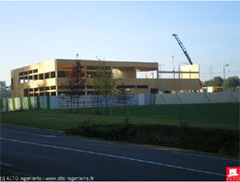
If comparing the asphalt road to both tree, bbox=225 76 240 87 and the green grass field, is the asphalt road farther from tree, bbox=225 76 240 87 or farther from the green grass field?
tree, bbox=225 76 240 87

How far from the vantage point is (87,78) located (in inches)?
2496

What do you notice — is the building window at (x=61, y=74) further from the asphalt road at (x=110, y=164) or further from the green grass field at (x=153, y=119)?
the asphalt road at (x=110, y=164)

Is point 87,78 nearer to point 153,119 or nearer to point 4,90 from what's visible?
point 153,119

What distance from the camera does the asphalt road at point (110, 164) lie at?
347 inches

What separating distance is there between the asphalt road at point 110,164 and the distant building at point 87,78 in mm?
49561

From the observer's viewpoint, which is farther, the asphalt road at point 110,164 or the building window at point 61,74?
the building window at point 61,74

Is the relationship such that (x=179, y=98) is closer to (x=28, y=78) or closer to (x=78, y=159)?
(x=28, y=78)

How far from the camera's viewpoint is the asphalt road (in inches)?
347

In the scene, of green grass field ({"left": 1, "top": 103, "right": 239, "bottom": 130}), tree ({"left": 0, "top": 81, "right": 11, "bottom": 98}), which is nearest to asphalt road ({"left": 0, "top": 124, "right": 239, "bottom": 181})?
green grass field ({"left": 1, "top": 103, "right": 239, "bottom": 130})

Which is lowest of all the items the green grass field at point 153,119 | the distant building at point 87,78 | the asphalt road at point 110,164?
the asphalt road at point 110,164

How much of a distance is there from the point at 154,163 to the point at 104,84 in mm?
31313

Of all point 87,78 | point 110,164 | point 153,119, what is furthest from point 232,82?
point 110,164

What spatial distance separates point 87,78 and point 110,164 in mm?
53547

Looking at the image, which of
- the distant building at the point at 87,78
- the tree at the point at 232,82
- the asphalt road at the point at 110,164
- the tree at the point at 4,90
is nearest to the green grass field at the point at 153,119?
the asphalt road at the point at 110,164
